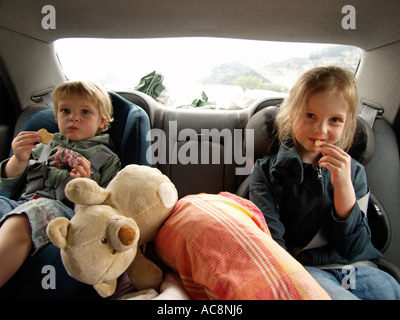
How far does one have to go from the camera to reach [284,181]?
108cm

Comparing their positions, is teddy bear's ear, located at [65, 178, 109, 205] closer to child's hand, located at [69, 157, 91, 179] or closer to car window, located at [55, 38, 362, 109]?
child's hand, located at [69, 157, 91, 179]

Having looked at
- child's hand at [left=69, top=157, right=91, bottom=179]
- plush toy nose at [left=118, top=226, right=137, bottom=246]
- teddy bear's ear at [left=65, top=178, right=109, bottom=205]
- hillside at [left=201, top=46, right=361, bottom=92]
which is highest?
hillside at [left=201, top=46, right=361, bottom=92]

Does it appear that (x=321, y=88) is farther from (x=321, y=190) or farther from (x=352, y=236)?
(x=352, y=236)

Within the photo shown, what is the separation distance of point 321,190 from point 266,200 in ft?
0.67

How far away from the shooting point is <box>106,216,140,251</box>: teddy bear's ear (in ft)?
1.95

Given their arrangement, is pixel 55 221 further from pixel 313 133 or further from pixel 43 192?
pixel 313 133

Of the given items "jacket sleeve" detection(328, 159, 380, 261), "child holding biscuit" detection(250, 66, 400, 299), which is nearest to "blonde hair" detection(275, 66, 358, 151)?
"child holding biscuit" detection(250, 66, 400, 299)

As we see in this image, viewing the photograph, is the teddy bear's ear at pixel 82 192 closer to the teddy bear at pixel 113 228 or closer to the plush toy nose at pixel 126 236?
the teddy bear at pixel 113 228

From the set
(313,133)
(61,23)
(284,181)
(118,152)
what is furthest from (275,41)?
(61,23)

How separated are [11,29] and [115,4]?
636mm

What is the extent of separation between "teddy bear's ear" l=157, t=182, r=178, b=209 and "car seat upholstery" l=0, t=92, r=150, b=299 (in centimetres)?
31

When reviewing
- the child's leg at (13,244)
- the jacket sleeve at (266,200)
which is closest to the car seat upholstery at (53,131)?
the child's leg at (13,244)

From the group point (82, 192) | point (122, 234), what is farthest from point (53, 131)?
point (122, 234)

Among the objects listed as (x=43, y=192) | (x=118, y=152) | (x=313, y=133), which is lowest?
(x=43, y=192)
